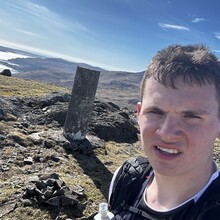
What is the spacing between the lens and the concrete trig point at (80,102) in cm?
1254

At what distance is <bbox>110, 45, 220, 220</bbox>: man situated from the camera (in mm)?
2510

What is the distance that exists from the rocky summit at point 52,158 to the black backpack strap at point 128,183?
4.70 m

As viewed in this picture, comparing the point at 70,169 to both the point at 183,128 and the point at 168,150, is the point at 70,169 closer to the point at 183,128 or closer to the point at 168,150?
the point at 168,150

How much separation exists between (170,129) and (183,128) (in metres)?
0.09

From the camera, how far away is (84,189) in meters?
9.09

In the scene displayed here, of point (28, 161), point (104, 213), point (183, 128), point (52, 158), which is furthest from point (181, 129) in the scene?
point (52, 158)

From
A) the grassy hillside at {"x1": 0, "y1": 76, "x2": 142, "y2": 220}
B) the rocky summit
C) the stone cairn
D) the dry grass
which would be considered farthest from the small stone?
the stone cairn

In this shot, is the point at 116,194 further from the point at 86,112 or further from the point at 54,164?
the point at 86,112

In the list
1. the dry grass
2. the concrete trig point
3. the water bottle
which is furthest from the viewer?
the concrete trig point

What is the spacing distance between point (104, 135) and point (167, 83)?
12.2 meters

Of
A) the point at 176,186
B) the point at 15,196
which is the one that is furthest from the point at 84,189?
the point at 176,186

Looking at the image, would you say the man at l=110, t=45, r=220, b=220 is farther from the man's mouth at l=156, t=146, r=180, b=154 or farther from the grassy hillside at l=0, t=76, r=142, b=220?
the grassy hillside at l=0, t=76, r=142, b=220

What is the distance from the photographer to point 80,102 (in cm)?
1263

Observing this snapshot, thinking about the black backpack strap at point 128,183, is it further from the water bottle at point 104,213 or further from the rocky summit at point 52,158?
the rocky summit at point 52,158
